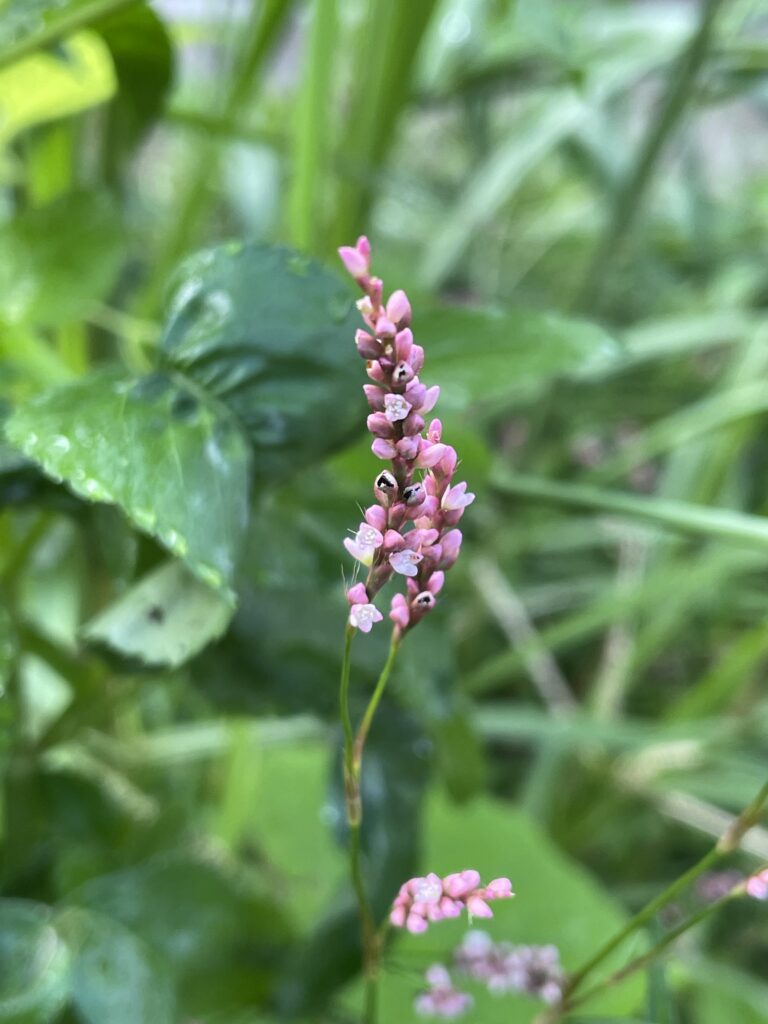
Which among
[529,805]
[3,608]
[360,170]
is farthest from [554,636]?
[3,608]

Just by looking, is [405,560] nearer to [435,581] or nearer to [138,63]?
[435,581]

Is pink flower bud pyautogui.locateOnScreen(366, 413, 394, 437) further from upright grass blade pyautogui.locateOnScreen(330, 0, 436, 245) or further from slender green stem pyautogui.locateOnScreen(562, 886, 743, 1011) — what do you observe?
upright grass blade pyautogui.locateOnScreen(330, 0, 436, 245)

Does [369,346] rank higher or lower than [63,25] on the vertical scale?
lower

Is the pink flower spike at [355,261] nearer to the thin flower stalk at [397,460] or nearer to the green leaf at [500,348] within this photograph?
the thin flower stalk at [397,460]

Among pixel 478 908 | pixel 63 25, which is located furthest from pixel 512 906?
pixel 63 25

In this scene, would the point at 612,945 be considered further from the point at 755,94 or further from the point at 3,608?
the point at 755,94
